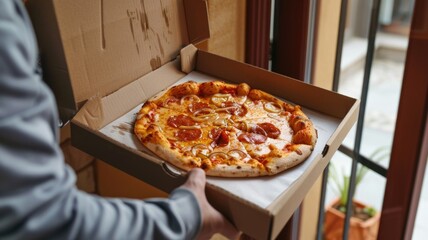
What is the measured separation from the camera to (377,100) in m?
3.93

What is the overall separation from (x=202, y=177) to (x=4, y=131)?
376mm

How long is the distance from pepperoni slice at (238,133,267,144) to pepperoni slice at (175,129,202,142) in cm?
8

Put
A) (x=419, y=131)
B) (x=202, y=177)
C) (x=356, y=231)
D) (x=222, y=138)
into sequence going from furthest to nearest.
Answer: (x=356, y=231) < (x=419, y=131) < (x=222, y=138) < (x=202, y=177)

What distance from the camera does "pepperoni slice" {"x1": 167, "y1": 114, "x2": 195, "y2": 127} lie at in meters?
1.13

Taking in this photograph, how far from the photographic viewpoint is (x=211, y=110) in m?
1.17

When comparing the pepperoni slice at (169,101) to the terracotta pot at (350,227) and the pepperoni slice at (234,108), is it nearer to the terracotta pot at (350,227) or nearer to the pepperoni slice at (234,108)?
the pepperoni slice at (234,108)

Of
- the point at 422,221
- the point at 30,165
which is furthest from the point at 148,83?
the point at 422,221

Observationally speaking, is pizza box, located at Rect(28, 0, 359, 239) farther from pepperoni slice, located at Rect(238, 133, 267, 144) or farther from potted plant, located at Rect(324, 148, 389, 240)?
potted plant, located at Rect(324, 148, 389, 240)

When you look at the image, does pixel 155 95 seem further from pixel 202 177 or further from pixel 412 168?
pixel 412 168

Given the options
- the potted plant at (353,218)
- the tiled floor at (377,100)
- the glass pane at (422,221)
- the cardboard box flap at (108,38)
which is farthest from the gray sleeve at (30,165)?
the tiled floor at (377,100)

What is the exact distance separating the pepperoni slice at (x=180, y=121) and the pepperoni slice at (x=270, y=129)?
15cm

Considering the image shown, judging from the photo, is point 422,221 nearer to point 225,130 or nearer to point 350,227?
point 350,227

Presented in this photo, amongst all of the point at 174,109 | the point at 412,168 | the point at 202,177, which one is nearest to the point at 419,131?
the point at 412,168

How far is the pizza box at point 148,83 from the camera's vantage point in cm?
90
